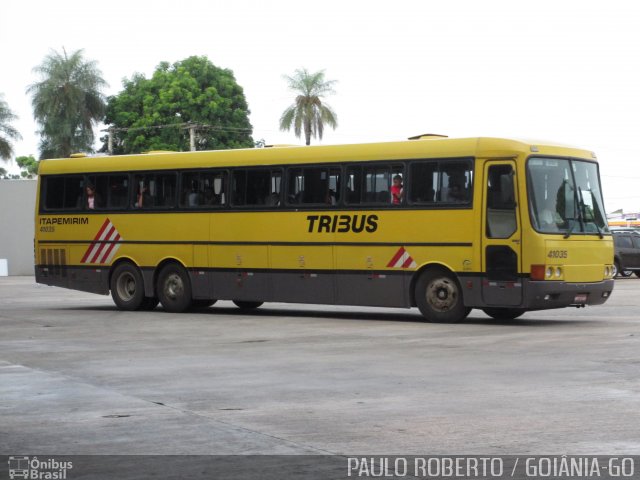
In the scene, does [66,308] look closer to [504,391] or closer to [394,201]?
[394,201]

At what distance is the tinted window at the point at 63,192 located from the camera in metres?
26.8

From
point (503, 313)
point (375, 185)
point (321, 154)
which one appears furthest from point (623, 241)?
point (375, 185)

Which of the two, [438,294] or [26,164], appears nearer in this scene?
[438,294]

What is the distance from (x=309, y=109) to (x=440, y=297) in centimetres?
6172

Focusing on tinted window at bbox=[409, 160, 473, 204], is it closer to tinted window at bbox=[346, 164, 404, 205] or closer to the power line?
tinted window at bbox=[346, 164, 404, 205]

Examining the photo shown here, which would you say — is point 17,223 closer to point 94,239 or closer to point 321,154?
point 94,239

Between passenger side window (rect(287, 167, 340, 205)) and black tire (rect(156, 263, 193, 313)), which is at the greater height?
passenger side window (rect(287, 167, 340, 205))

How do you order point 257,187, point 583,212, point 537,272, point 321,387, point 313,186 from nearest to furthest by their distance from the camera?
point 321,387, point 537,272, point 583,212, point 313,186, point 257,187

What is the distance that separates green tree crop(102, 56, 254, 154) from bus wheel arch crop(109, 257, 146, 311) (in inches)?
2263

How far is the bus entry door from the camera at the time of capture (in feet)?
66.8

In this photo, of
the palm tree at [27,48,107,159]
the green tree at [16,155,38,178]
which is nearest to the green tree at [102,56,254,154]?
the palm tree at [27,48,107,159]

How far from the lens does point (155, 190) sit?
25.6 metres

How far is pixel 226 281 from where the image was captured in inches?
962

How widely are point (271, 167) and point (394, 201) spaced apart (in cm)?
281
